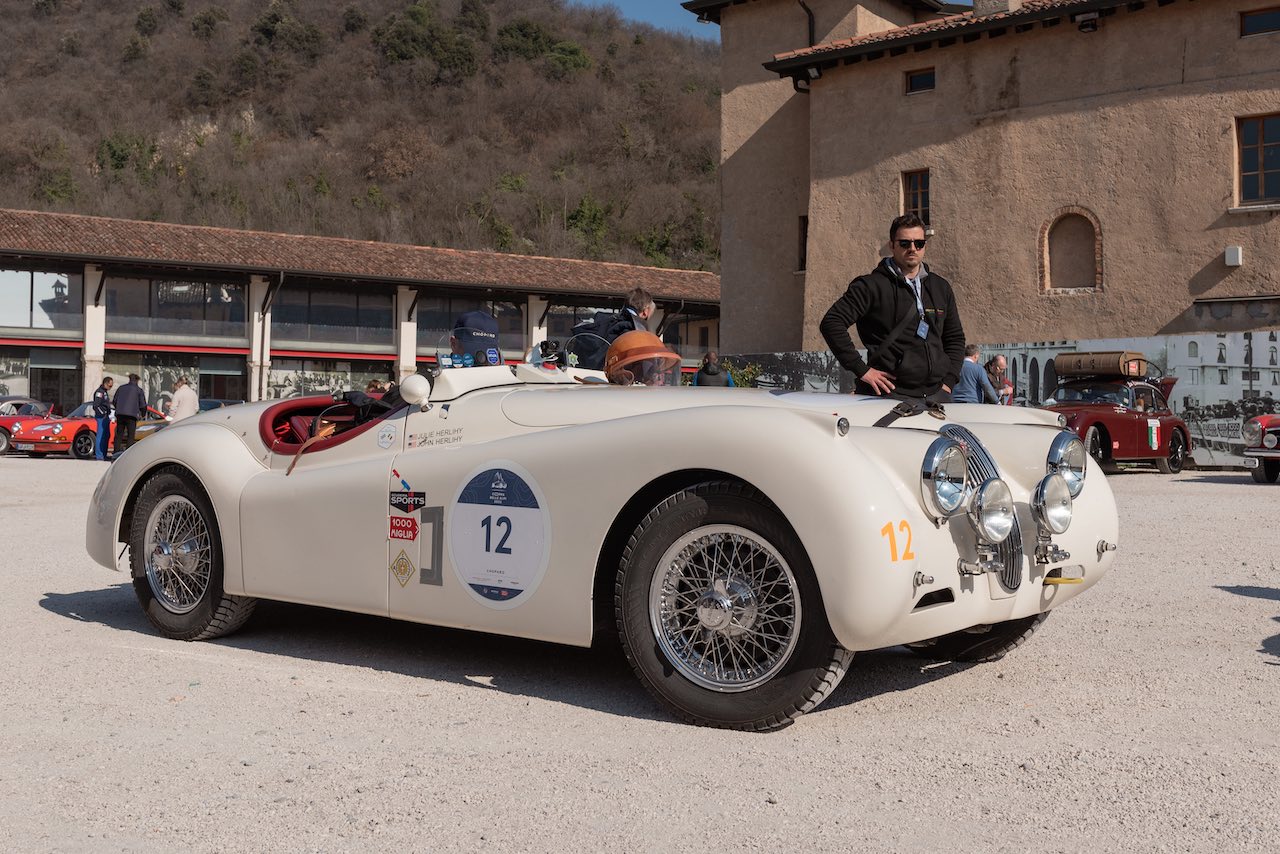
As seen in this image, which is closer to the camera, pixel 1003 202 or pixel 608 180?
pixel 1003 202

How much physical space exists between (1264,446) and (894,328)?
13416 mm

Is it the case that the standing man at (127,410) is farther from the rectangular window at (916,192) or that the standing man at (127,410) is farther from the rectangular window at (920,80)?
the rectangular window at (920,80)

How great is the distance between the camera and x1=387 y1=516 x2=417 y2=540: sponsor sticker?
4.55 meters

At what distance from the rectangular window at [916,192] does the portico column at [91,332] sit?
97.7 ft

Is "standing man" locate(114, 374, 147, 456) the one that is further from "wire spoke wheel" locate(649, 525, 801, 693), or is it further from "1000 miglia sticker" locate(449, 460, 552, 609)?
"wire spoke wheel" locate(649, 525, 801, 693)

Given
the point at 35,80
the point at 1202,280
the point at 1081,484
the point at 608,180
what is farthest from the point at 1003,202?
the point at 35,80

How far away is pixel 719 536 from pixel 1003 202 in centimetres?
2543

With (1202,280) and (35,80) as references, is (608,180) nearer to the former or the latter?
(35,80)

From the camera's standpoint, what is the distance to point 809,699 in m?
3.68

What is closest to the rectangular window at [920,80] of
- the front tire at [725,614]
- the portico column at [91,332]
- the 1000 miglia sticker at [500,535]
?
the 1000 miglia sticker at [500,535]

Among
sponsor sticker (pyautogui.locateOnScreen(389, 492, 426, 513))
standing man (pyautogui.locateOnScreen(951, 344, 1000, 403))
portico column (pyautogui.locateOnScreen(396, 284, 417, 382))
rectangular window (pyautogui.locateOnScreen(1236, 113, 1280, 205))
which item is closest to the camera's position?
sponsor sticker (pyautogui.locateOnScreen(389, 492, 426, 513))

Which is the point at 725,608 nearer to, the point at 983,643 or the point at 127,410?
the point at 983,643

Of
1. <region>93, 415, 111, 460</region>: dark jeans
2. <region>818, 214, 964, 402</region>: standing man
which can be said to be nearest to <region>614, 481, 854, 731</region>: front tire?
<region>818, 214, 964, 402</region>: standing man

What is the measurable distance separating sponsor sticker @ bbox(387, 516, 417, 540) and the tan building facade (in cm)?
2387
